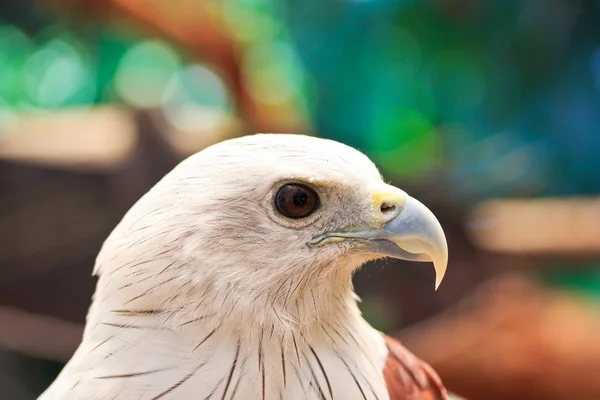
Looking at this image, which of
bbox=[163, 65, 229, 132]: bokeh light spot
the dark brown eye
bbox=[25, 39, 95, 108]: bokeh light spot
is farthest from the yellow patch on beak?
bbox=[25, 39, 95, 108]: bokeh light spot

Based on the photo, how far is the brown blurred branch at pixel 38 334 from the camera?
4.53m

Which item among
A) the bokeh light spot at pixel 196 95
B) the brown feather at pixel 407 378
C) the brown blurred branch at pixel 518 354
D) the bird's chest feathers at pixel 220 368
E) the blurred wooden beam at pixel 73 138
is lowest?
the brown blurred branch at pixel 518 354

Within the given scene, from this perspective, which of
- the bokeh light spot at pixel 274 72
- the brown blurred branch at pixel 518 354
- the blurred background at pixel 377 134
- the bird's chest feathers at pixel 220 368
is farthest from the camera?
the bokeh light spot at pixel 274 72

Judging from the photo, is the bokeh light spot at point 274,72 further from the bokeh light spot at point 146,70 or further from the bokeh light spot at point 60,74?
the bokeh light spot at point 60,74

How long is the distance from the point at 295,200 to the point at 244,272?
0.18 meters

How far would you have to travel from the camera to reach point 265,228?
1.42 metres

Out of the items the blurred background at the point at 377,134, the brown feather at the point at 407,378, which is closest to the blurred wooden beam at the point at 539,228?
the blurred background at the point at 377,134

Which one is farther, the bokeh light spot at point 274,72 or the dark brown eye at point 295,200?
the bokeh light spot at point 274,72

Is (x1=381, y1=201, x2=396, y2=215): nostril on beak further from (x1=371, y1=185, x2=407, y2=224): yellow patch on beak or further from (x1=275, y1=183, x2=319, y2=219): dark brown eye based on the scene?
(x1=275, y1=183, x2=319, y2=219): dark brown eye

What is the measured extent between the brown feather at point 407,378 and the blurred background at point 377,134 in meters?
1.55

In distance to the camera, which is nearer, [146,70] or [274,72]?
[274,72]

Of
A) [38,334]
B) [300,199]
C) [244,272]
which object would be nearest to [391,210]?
[300,199]

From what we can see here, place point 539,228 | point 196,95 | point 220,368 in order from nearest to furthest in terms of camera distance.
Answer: point 220,368
point 539,228
point 196,95

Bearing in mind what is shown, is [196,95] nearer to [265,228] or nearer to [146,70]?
[146,70]
